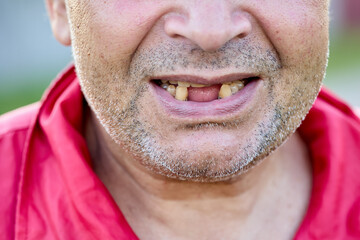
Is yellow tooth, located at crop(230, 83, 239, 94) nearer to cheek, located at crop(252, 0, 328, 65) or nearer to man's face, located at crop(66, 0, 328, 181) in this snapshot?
man's face, located at crop(66, 0, 328, 181)

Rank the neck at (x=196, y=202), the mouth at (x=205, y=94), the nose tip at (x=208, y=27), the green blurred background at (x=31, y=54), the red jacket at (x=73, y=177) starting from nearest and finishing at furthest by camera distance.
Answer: the nose tip at (x=208, y=27) < the mouth at (x=205, y=94) < the red jacket at (x=73, y=177) < the neck at (x=196, y=202) < the green blurred background at (x=31, y=54)

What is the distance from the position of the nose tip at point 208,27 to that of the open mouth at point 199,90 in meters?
0.19

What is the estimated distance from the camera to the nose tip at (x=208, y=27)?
176cm

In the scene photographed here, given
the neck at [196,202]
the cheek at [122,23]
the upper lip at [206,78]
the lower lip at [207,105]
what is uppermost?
the cheek at [122,23]

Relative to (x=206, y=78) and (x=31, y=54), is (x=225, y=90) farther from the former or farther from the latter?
(x=31, y=54)

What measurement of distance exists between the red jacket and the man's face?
0.80ft

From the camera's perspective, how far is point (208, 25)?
1762mm

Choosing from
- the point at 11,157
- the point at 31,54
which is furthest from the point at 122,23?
the point at 31,54

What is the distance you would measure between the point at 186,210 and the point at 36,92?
8738mm

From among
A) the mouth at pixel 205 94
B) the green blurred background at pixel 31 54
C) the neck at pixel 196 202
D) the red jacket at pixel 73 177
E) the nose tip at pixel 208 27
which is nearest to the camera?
the nose tip at pixel 208 27

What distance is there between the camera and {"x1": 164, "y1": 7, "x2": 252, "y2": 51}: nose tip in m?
1.76

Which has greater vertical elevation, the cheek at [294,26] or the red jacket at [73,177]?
the cheek at [294,26]

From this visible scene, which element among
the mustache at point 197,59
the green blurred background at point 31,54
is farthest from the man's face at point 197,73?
the green blurred background at point 31,54

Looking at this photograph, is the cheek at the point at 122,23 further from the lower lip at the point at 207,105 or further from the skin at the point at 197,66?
the lower lip at the point at 207,105
